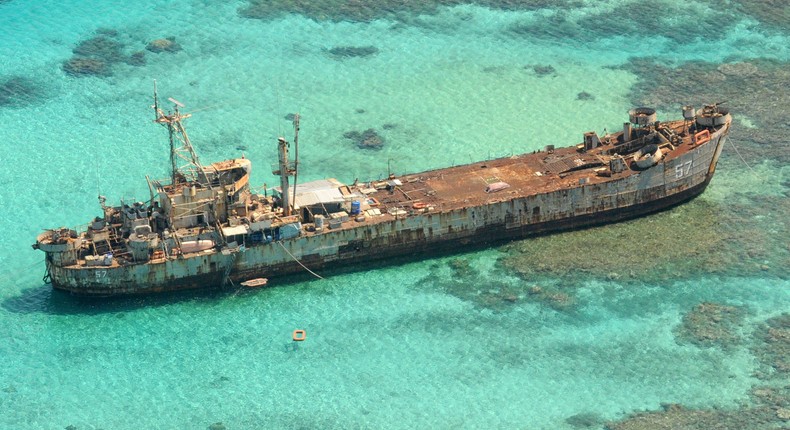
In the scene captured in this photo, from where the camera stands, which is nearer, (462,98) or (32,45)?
(462,98)

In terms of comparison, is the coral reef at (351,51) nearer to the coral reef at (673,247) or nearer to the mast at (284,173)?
the mast at (284,173)

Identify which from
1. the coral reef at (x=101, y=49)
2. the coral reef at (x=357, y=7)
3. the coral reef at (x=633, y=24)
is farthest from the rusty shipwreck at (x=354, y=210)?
the coral reef at (x=357, y=7)

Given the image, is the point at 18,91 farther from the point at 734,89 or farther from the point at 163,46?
the point at 734,89

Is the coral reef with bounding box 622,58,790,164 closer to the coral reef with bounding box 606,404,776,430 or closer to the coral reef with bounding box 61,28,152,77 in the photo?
the coral reef with bounding box 606,404,776,430

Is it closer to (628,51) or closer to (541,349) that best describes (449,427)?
(541,349)

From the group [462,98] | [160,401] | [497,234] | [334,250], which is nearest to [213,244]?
[334,250]

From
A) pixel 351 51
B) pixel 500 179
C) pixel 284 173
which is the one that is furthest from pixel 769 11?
pixel 284 173
